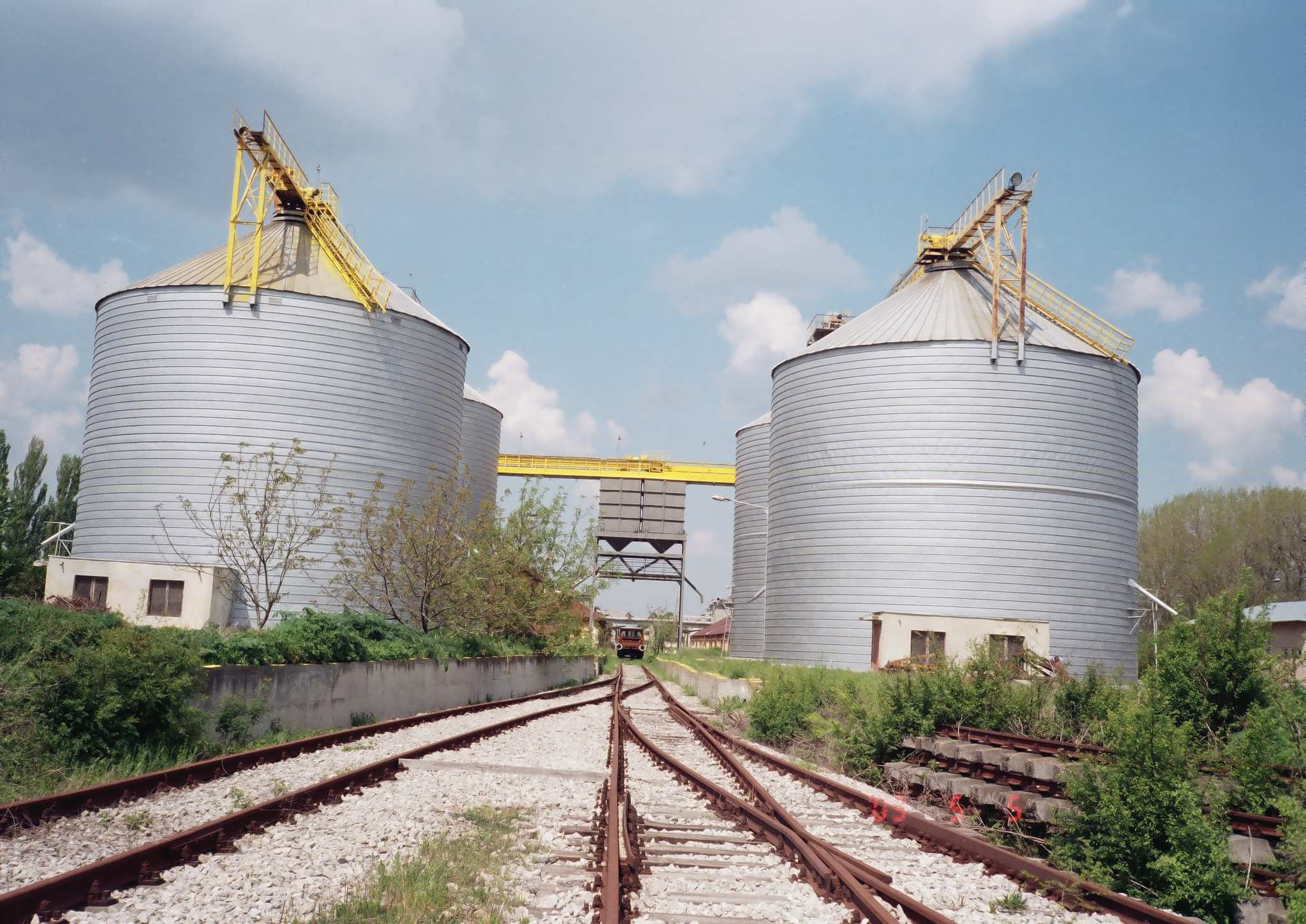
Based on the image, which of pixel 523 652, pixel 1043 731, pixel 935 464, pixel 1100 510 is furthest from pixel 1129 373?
pixel 1043 731

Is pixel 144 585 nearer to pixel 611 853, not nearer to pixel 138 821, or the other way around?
pixel 138 821

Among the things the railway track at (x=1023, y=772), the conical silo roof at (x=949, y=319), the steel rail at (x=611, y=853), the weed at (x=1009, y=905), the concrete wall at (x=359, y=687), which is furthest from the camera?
the conical silo roof at (x=949, y=319)

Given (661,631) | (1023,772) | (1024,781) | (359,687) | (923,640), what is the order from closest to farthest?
(1023,772) → (1024,781) → (359,687) → (923,640) → (661,631)

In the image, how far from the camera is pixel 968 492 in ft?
110

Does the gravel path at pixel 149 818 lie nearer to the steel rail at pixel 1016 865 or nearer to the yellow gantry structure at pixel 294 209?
the steel rail at pixel 1016 865

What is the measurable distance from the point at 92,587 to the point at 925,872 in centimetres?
2729

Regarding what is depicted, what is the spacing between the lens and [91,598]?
28406mm

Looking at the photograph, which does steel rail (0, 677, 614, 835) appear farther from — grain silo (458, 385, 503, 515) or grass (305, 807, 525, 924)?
grain silo (458, 385, 503, 515)

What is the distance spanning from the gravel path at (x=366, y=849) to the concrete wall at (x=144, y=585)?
18.6 metres

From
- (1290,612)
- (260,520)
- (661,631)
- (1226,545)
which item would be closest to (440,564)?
(260,520)

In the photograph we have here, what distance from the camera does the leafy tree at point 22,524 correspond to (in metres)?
23.1

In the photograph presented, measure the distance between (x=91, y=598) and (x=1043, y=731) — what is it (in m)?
24.7

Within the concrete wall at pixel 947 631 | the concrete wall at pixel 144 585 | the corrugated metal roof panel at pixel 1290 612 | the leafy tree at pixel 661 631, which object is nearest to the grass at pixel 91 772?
the concrete wall at pixel 144 585

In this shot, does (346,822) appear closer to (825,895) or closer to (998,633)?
(825,895)
